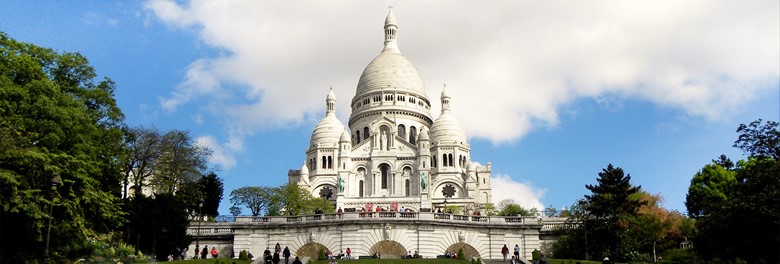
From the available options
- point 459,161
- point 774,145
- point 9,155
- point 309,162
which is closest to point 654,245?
point 774,145

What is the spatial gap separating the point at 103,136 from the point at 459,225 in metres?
19.8

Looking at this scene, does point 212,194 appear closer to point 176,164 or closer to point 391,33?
point 176,164

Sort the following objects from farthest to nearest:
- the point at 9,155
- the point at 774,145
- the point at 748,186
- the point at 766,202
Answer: the point at 774,145 < the point at 748,186 < the point at 766,202 < the point at 9,155

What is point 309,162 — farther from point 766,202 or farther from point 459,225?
point 766,202

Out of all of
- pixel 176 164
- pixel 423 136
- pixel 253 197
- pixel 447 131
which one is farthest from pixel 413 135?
pixel 176 164

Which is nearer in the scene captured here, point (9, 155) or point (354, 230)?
point (9, 155)

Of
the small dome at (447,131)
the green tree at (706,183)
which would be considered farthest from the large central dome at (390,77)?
the green tree at (706,183)

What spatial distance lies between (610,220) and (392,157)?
61.3m

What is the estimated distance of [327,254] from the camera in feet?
144

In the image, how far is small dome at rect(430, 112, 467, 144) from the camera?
108m

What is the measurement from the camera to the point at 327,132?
109312 mm

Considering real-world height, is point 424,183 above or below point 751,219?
above

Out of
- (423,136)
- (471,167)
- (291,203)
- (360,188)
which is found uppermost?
(423,136)

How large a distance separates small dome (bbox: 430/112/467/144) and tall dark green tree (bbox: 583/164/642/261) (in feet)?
200
